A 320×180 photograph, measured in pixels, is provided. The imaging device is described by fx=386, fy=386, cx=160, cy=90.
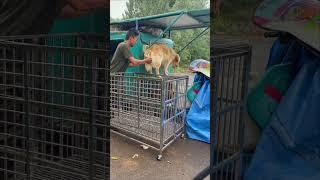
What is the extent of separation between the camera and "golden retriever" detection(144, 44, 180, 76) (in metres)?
1.38

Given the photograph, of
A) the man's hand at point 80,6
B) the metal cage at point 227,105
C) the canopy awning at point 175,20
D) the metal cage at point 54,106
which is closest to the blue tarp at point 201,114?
the metal cage at point 227,105

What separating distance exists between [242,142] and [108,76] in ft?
1.85

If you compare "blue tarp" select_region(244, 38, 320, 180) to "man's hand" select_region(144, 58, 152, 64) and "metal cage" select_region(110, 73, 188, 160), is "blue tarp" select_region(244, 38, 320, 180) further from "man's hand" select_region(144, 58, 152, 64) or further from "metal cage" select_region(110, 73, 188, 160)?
"man's hand" select_region(144, 58, 152, 64)

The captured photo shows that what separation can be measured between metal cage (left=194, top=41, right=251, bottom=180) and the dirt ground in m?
0.03

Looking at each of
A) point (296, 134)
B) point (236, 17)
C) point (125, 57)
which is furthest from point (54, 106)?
point (296, 134)

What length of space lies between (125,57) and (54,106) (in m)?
0.43

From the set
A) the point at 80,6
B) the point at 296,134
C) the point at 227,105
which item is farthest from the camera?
the point at 80,6

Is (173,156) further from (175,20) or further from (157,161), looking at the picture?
(175,20)

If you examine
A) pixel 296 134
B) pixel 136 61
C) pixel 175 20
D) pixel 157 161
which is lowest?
pixel 157 161

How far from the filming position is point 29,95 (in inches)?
66.2

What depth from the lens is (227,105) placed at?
1388 millimetres

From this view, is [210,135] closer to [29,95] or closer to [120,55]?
[120,55]

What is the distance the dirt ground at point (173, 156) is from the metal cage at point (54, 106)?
0.08 metres

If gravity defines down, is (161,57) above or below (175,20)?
below
